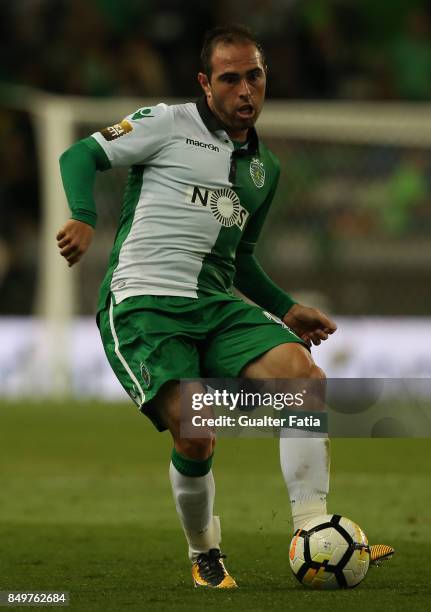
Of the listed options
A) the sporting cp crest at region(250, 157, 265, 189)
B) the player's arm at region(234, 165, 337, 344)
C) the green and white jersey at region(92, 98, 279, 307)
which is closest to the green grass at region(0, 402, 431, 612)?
the player's arm at region(234, 165, 337, 344)

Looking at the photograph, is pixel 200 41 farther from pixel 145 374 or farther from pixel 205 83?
pixel 145 374

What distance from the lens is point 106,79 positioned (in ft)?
57.0

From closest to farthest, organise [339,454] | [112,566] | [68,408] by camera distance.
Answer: [112,566], [339,454], [68,408]

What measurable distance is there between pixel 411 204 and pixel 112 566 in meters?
10.5

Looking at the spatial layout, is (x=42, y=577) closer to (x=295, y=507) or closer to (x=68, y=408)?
(x=295, y=507)

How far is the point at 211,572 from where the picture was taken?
16.6 ft

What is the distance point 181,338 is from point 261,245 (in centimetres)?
1025

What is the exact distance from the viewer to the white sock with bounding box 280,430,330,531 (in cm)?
483

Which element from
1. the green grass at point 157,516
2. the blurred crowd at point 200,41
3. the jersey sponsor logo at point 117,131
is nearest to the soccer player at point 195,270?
the jersey sponsor logo at point 117,131

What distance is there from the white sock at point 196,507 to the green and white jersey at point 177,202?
2.24 feet

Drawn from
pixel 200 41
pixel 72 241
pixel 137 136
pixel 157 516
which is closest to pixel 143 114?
pixel 137 136

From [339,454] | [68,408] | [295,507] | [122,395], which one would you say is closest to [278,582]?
[295,507]

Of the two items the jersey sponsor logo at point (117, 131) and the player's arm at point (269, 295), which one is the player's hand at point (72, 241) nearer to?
the jersey sponsor logo at point (117, 131)

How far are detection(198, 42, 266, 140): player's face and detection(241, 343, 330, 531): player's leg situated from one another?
96 cm
